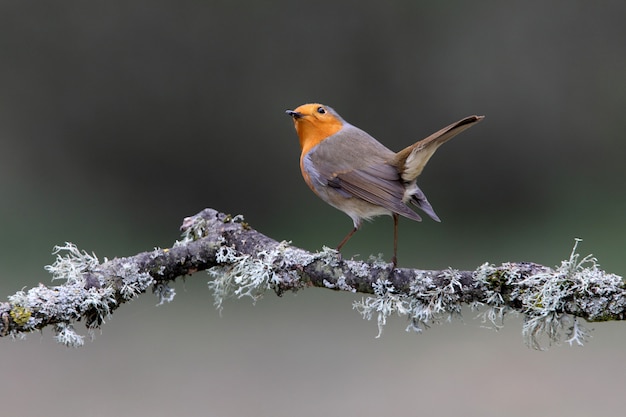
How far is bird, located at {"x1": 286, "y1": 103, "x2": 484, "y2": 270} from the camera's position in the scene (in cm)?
269

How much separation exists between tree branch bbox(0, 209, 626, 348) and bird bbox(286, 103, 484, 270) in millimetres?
341

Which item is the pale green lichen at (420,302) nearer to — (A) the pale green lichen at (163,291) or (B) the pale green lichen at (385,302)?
(B) the pale green lichen at (385,302)

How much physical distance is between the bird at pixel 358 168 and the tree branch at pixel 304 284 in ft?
1.12

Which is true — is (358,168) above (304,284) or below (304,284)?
above

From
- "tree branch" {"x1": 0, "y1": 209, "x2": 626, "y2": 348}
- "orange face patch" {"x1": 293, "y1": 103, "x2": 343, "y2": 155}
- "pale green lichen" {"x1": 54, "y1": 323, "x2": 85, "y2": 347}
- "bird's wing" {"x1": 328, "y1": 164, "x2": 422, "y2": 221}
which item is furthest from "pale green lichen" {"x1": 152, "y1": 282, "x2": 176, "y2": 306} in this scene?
"orange face patch" {"x1": 293, "y1": 103, "x2": 343, "y2": 155}

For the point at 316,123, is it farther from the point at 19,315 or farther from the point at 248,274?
the point at 19,315

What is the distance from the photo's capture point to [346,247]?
635 cm

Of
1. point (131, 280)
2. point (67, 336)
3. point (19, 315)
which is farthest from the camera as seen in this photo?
point (131, 280)

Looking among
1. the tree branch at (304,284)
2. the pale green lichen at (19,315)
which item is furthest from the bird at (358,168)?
the pale green lichen at (19,315)

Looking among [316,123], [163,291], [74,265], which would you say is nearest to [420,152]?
[316,123]

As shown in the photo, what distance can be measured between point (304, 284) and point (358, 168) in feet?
2.30

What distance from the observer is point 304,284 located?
7.70 feet

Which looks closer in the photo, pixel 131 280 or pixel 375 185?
pixel 131 280

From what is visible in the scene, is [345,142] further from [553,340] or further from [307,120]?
[553,340]
